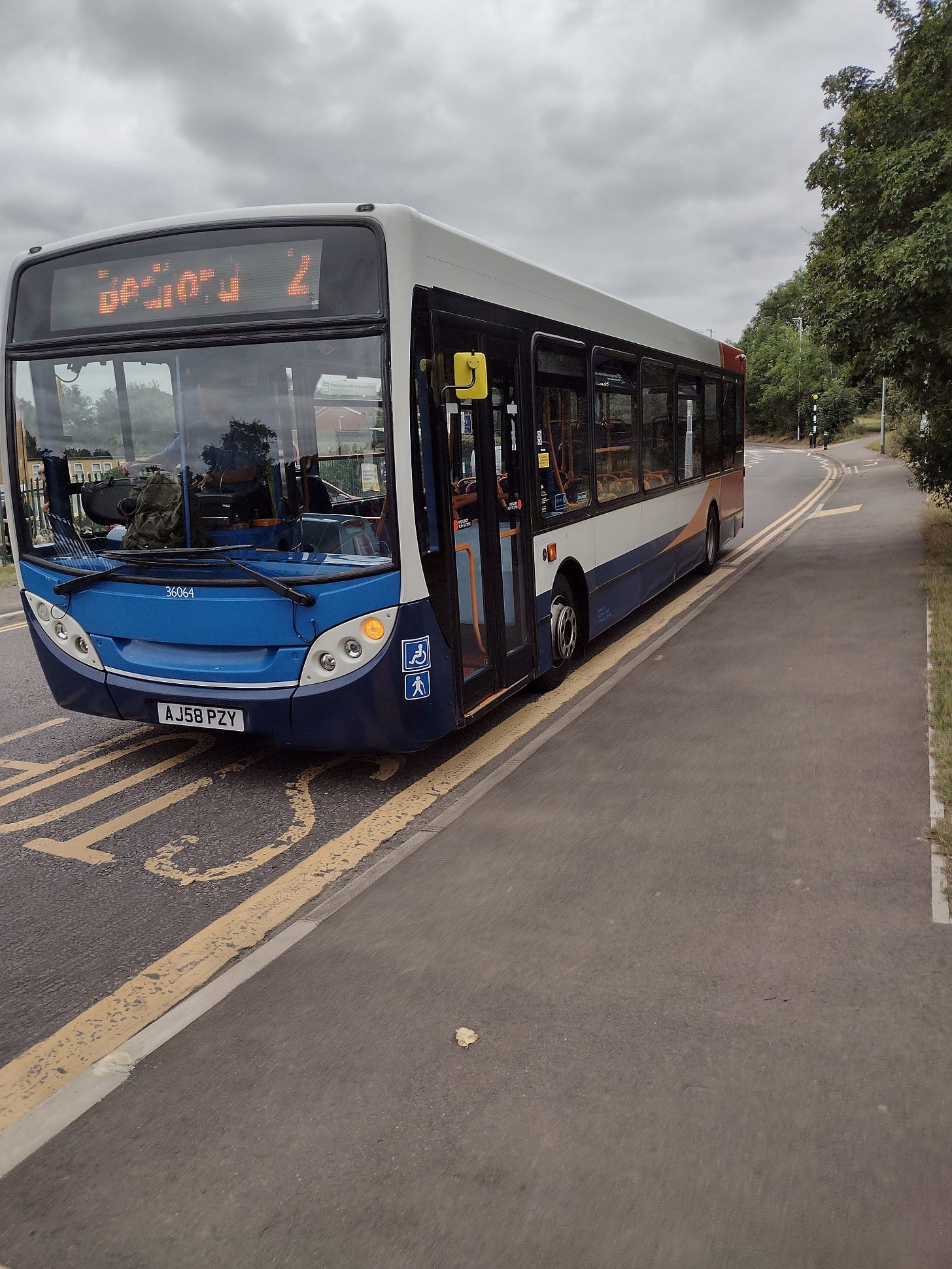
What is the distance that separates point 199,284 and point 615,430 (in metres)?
4.57

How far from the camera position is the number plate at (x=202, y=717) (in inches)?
215

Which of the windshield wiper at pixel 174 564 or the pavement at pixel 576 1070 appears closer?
the pavement at pixel 576 1070

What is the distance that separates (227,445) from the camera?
5.21 metres

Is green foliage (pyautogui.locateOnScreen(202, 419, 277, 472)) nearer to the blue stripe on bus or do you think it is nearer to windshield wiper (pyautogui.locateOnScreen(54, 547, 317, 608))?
windshield wiper (pyautogui.locateOnScreen(54, 547, 317, 608))

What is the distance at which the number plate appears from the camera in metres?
5.46

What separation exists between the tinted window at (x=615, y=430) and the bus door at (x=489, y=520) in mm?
1867

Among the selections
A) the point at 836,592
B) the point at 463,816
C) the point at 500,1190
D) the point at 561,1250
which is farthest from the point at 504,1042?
the point at 836,592

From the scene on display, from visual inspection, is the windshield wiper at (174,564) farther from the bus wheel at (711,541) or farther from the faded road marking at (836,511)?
the faded road marking at (836,511)

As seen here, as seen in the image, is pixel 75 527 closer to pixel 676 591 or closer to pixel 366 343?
pixel 366 343

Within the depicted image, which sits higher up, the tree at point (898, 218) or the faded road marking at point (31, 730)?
the tree at point (898, 218)

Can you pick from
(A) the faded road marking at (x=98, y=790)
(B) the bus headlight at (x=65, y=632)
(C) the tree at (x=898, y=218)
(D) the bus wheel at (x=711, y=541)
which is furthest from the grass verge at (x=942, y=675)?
→ (B) the bus headlight at (x=65, y=632)

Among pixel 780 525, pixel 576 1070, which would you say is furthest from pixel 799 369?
pixel 576 1070

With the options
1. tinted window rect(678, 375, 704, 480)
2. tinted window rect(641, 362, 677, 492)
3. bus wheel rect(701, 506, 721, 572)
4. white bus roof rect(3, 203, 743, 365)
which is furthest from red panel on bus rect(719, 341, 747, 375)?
white bus roof rect(3, 203, 743, 365)

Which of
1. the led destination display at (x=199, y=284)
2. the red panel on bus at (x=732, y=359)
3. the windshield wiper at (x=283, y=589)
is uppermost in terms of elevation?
the red panel on bus at (x=732, y=359)
